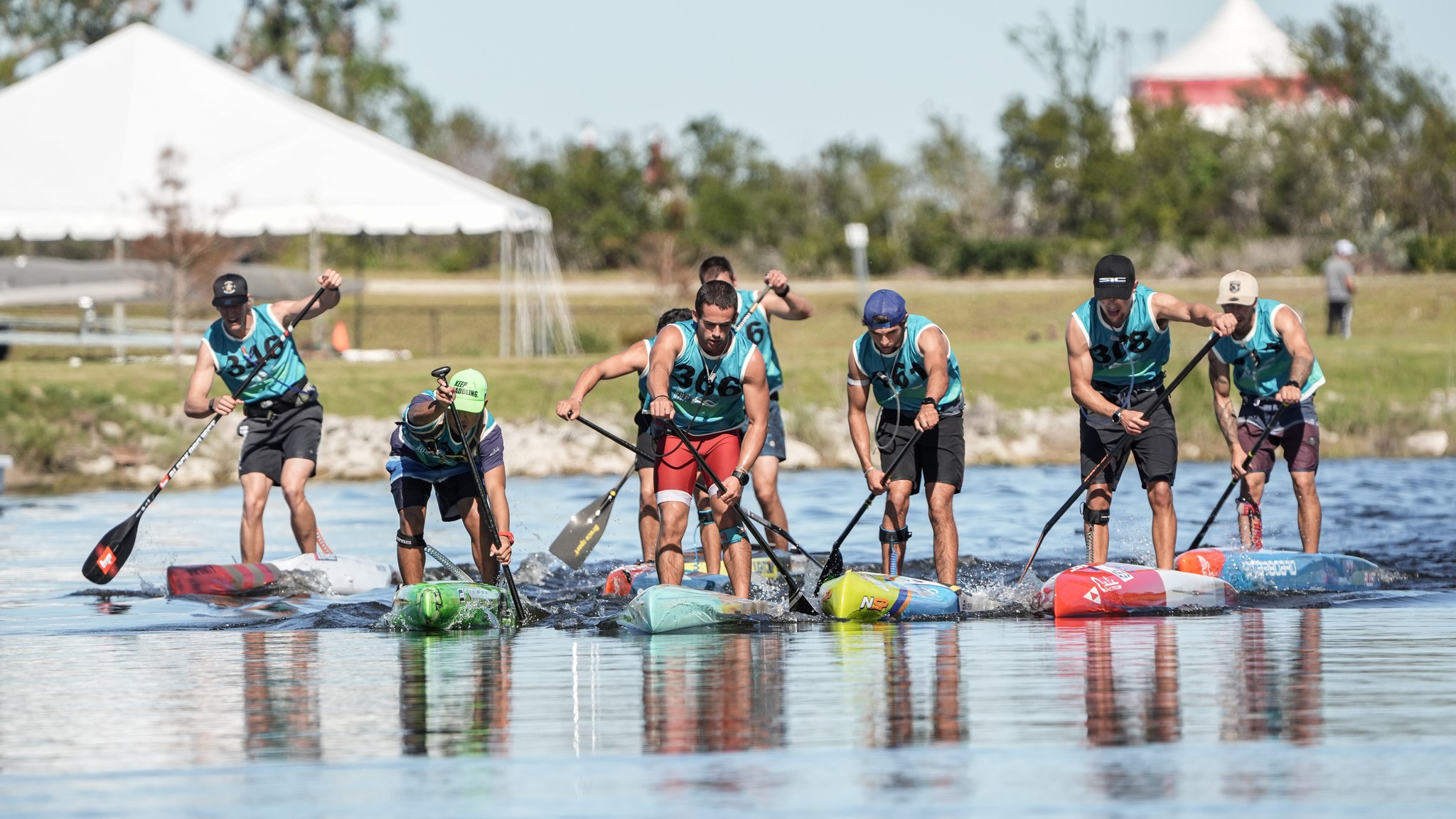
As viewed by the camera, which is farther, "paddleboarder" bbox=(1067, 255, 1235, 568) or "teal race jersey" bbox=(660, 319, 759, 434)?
"paddleboarder" bbox=(1067, 255, 1235, 568)

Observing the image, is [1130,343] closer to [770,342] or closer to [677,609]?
[770,342]

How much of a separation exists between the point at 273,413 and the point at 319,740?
6267 mm

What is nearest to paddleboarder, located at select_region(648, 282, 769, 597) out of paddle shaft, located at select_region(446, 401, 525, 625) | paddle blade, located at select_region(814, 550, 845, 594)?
paddle shaft, located at select_region(446, 401, 525, 625)

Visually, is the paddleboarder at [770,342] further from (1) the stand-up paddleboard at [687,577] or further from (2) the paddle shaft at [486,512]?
(2) the paddle shaft at [486,512]

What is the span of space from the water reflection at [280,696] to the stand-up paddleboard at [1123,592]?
413 centimetres

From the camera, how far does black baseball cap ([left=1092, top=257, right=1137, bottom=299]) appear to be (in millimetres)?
11977

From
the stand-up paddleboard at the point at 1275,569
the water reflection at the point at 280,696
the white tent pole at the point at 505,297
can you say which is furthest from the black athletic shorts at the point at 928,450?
the white tent pole at the point at 505,297

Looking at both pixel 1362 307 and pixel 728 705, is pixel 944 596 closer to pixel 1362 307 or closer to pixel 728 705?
pixel 728 705

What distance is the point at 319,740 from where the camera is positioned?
7.26 metres

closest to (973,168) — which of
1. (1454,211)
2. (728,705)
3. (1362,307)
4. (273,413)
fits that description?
(1454,211)

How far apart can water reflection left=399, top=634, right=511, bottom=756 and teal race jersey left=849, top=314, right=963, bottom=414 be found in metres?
2.86

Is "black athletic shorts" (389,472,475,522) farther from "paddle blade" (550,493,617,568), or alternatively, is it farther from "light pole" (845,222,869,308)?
"light pole" (845,222,869,308)

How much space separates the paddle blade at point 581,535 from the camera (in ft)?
46.7

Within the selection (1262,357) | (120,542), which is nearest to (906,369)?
(1262,357)
